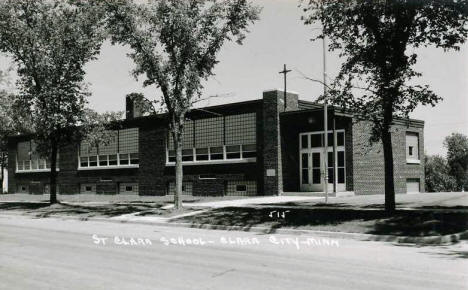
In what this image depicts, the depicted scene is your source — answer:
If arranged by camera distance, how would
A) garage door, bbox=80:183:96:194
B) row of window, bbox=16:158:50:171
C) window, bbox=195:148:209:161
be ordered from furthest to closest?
1. row of window, bbox=16:158:50:171
2. garage door, bbox=80:183:96:194
3. window, bbox=195:148:209:161

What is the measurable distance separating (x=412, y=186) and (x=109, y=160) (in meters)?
23.0

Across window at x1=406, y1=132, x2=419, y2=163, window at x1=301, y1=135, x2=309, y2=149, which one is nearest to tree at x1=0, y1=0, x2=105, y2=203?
window at x1=301, y1=135, x2=309, y2=149

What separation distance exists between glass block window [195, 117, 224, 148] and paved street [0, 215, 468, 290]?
17504 millimetres

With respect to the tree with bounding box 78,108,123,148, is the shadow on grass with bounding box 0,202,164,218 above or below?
below

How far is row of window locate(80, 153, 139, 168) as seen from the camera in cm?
3800

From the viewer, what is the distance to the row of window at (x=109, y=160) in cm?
3800

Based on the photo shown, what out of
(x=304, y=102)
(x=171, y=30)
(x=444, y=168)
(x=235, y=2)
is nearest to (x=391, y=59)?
(x=235, y=2)

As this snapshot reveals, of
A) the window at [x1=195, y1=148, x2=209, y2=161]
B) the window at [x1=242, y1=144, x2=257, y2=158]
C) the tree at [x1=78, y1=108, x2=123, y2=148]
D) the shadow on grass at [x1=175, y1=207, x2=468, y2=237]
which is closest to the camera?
the shadow on grass at [x1=175, y1=207, x2=468, y2=237]

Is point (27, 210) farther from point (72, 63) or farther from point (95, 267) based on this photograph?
point (95, 267)

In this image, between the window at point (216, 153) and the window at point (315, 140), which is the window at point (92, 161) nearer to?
the window at point (216, 153)

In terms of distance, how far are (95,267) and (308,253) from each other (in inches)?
181

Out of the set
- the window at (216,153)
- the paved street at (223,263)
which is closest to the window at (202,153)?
the window at (216,153)

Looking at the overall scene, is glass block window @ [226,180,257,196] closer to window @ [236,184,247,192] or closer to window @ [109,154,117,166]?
window @ [236,184,247,192]

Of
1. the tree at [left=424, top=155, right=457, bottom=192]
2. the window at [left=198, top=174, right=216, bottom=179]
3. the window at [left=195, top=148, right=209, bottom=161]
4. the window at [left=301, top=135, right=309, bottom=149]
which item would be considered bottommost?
the tree at [left=424, top=155, right=457, bottom=192]
